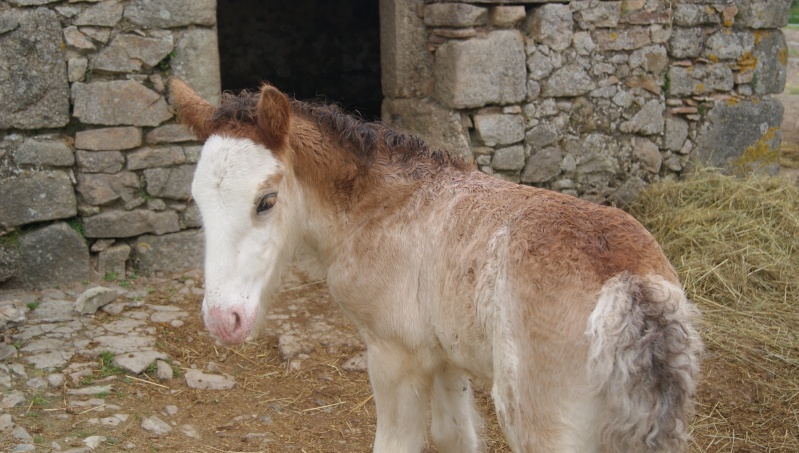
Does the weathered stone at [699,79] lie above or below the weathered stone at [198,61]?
below

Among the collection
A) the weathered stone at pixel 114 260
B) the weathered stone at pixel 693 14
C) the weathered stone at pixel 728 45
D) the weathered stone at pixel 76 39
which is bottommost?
the weathered stone at pixel 114 260

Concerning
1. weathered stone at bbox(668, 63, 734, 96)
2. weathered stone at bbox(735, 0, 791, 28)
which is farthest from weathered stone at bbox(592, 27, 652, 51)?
weathered stone at bbox(735, 0, 791, 28)

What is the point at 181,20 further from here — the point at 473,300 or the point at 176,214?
the point at 473,300

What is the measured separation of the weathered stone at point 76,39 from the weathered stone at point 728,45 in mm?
4771

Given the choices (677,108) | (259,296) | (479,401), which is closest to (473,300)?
(259,296)

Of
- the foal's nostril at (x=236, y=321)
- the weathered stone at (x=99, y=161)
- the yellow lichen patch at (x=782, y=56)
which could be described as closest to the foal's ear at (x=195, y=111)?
the foal's nostril at (x=236, y=321)

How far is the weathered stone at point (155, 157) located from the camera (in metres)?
5.21

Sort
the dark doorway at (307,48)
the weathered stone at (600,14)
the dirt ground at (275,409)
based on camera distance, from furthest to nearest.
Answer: the dark doorway at (307,48), the weathered stone at (600,14), the dirt ground at (275,409)

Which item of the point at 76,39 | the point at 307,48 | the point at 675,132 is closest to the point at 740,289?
the point at 675,132

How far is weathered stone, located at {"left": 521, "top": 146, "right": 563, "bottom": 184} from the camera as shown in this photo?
6.04m

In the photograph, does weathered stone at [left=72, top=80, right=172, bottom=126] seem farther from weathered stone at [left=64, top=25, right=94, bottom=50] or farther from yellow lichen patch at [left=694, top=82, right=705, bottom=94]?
yellow lichen patch at [left=694, top=82, right=705, bottom=94]

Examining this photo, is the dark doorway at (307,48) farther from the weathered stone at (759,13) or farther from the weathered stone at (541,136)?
the weathered stone at (759,13)

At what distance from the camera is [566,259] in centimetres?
229

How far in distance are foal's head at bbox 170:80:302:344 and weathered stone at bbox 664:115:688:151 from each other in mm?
4430
